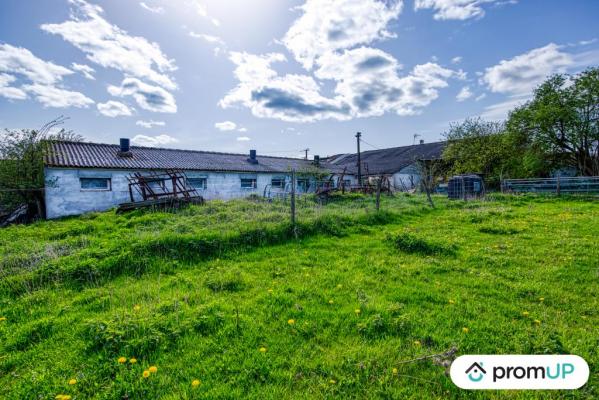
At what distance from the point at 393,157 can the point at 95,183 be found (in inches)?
1190

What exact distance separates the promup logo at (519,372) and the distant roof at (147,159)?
60.9 ft

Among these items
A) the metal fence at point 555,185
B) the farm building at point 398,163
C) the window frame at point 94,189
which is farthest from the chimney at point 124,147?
the metal fence at point 555,185

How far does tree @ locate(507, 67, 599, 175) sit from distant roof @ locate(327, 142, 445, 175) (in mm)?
8917

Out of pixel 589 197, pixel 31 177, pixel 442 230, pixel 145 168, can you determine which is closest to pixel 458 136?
pixel 589 197

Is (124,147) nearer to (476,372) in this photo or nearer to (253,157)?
(253,157)

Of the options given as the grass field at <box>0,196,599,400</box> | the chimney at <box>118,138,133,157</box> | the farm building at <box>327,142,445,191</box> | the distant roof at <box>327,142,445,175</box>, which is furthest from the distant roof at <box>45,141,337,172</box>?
the distant roof at <box>327,142,445,175</box>

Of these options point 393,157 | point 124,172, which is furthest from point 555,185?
point 124,172

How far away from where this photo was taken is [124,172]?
1659cm

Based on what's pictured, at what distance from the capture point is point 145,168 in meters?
17.3

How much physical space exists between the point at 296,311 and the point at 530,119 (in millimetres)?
23727

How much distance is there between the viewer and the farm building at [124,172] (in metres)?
14.6

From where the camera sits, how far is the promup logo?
2.38 m

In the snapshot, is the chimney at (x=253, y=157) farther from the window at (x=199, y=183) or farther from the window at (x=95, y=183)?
the window at (x=95, y=183)

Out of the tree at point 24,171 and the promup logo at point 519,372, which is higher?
the tree at point 24,171
